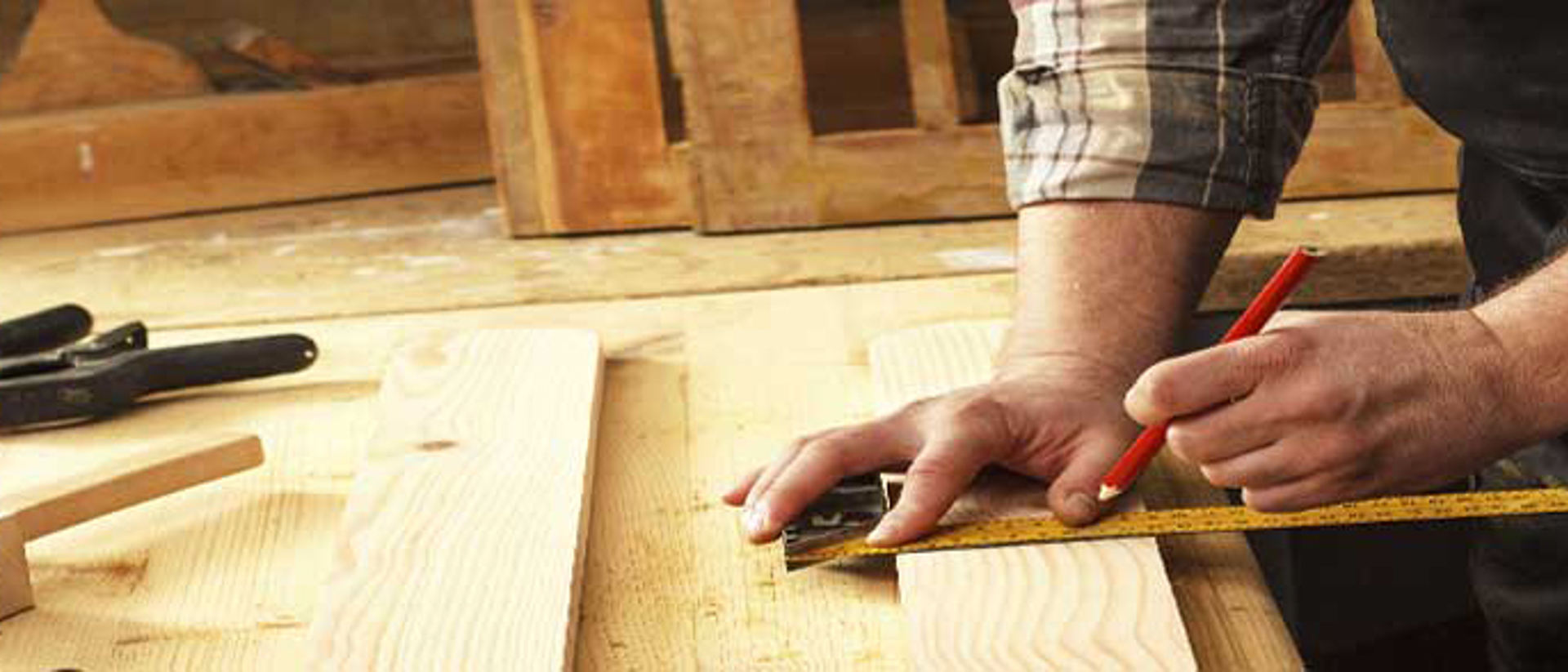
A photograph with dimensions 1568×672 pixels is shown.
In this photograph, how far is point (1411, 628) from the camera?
111 inches

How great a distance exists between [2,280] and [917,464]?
1.62 m

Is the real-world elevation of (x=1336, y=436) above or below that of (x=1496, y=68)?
below

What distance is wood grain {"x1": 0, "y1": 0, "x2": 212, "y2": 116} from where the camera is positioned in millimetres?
3102

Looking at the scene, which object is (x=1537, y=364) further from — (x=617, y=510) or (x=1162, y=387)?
(x=617, y=510)

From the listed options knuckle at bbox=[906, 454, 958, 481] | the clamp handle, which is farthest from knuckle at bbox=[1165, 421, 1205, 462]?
the clamp handle

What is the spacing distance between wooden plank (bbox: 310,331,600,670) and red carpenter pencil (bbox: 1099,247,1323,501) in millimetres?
368

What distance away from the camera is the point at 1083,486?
1.48m

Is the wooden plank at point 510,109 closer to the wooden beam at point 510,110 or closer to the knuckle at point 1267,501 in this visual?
the wooden beam at point 510,110

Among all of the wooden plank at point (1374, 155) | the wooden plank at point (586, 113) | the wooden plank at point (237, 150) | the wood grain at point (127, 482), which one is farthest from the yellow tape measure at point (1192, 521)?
the wooden plank at point (237, 150)

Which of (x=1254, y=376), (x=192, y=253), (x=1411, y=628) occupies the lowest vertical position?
(x=1411, y=628)

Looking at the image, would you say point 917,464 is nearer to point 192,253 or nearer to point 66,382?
point 66,382

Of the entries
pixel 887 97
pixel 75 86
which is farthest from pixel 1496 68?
pixel 75 86

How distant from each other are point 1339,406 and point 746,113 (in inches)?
52.0

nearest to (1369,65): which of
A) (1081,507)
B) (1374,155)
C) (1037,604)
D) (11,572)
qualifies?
(1374,155)
